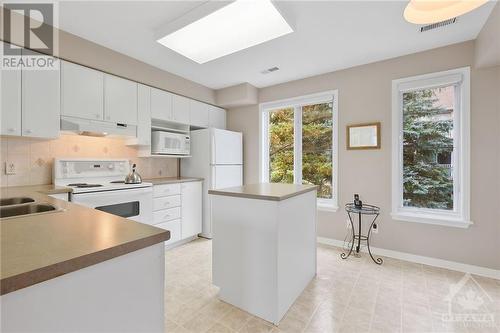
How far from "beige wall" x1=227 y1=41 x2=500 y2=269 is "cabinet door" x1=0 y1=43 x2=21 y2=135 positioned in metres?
3.13

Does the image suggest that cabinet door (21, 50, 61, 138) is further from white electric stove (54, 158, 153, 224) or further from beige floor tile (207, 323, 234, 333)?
beige floor tile (207, 323, 234, 333)

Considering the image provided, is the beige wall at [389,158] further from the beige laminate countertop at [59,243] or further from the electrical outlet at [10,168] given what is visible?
the electrical outlet at [10,168]

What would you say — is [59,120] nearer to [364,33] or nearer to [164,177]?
[164,177]

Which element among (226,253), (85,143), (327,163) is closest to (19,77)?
(85,143)

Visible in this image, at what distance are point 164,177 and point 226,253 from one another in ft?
7.23

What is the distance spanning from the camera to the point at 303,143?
12.2ft

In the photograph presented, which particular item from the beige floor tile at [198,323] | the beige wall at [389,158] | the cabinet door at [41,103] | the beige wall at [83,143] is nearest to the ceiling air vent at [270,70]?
the beige wall at [389,158]

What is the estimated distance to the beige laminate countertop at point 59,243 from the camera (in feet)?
1.77

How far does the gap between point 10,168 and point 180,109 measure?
2.02 meters

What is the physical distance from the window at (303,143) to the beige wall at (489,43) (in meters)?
1.48

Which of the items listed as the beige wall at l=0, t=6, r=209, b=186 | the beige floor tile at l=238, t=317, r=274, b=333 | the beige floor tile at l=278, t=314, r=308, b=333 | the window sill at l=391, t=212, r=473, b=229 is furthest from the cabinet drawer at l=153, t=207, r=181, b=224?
the window sill at l=391, t=212, r=473, b=229

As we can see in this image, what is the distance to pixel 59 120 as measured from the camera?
2309 millimetres

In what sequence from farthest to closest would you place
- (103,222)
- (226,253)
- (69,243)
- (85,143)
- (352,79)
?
(352,79) < (85,143) < (226,253) < (103,222) < (69,243)

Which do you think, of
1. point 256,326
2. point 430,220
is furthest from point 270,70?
point 256,326
